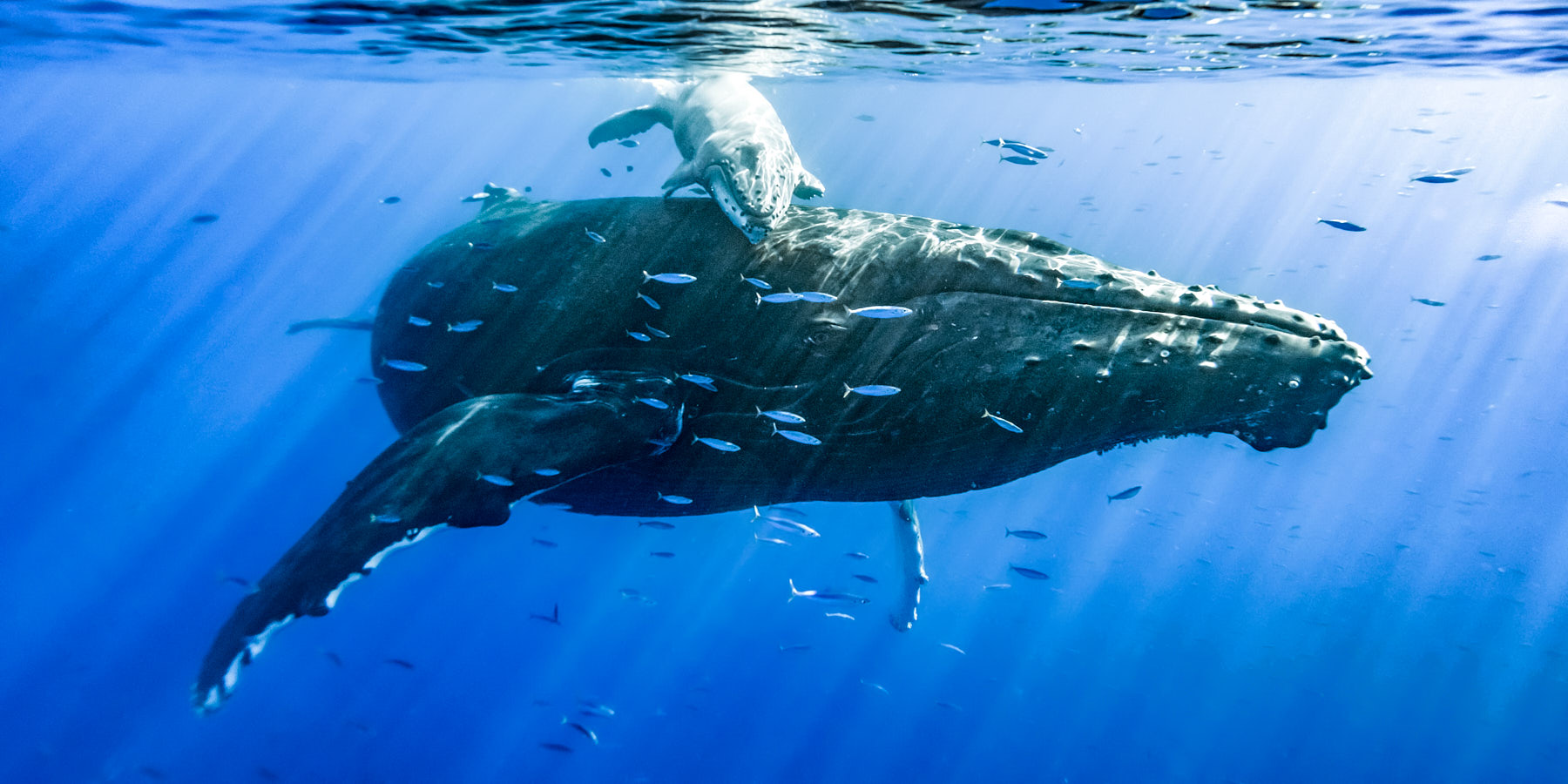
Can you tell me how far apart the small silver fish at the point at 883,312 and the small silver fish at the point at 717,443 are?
111 centimetres

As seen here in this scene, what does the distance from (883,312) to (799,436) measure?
0.90 metres

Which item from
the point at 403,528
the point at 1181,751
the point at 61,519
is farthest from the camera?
the point at 61,519

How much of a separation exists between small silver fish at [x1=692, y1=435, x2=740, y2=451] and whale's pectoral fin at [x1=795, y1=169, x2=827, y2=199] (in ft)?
7.74

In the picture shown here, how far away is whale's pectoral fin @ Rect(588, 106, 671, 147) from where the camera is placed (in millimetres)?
8657

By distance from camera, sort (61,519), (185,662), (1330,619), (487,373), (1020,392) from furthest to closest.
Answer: (1330,619) < (61,519) < (185,662) < (487,373) < (1020,392)

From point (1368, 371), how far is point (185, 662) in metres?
37.4

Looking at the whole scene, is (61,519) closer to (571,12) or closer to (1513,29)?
(571,12)

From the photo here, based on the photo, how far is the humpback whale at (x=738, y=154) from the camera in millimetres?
4625

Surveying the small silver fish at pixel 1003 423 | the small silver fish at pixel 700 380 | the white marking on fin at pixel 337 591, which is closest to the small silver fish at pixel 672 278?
the small silver fish at pixel 700 380

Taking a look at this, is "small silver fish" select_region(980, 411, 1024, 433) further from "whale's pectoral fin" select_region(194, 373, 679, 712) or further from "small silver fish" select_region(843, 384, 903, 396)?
"whale's pectoral fin" select_region(194, 373, 679, 712)

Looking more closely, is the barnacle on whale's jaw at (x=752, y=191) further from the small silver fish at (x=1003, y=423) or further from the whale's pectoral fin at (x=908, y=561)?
the whale's pectoral fin at (x=908, y=561)

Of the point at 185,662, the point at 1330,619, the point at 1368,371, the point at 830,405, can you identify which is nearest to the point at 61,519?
the point at 185,662

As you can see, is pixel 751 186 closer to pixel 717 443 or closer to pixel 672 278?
pixel 672 278

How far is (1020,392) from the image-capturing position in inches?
158
